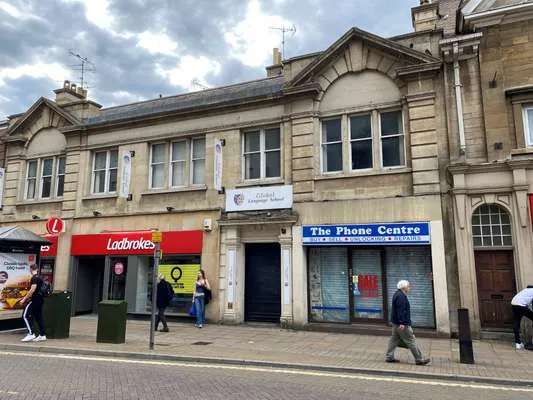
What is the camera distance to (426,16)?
14234 mm

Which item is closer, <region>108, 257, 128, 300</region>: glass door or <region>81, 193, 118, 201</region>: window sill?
<region>108, 257, 128, 300</region>: glass door

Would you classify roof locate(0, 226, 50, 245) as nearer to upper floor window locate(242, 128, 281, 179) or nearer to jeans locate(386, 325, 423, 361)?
upper floor window locate(242, 128, 281, 179)

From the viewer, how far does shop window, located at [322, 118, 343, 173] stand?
47.7ft

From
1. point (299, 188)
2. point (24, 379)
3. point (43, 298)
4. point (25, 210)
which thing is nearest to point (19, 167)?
point (25, 210)

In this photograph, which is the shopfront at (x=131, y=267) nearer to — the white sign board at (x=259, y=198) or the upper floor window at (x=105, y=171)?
the white sign board at (x=259, y=198)

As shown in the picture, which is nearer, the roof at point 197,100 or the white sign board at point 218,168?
the white sign board at point 218,168

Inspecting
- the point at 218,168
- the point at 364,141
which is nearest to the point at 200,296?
the point at 218,168

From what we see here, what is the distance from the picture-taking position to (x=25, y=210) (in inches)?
765

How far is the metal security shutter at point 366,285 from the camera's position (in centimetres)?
1330

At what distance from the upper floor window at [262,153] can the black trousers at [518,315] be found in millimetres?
8111

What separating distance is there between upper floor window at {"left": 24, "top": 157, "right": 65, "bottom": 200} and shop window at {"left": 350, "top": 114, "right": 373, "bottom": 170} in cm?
1274

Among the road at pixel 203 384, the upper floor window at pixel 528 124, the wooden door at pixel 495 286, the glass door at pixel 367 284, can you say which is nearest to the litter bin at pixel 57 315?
the road at pixel 203 384

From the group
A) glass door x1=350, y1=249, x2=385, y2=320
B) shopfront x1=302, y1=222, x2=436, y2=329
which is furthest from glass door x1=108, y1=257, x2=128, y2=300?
glass door x1=350, y1=249, x2=385, y2=320

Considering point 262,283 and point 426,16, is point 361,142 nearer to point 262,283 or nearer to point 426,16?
point 426,16
